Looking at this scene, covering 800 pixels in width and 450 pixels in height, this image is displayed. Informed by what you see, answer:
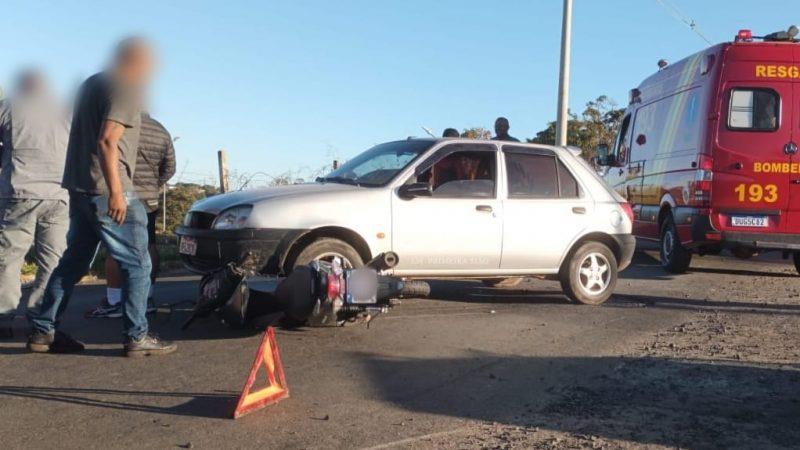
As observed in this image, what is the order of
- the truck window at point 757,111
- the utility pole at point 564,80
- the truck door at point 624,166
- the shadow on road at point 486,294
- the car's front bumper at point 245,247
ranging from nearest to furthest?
1. the car's front bumper at point 245,247
2. the shadow on road at point 486,294
3. the truck window at point 757,111
4. the truck door at point 624,166
5. the utility pole at point 564,80

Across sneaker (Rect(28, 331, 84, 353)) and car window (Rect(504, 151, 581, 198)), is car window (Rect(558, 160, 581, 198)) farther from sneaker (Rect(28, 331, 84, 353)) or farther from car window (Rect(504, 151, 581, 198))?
sneaker (Rect(28, 331, 84, 353))

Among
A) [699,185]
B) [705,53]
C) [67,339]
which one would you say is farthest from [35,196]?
[705,53]

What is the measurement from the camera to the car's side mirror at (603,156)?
14039 mm

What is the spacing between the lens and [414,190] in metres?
6.92

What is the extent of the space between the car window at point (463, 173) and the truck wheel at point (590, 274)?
1.20 meters

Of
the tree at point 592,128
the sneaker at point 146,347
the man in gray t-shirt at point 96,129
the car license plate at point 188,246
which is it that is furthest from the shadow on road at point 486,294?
the tree at point 592,128

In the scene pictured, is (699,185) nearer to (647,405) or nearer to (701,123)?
(701,123)

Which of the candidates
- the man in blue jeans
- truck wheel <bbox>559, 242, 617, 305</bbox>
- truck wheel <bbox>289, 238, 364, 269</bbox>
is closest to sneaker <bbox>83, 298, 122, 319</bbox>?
the man in blue jeans

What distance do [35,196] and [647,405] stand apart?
4428 millimetres

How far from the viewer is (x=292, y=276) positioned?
226 inches

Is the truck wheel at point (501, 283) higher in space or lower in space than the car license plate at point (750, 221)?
lower

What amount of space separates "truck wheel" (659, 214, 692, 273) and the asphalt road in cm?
345

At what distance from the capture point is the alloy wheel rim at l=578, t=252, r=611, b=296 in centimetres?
792

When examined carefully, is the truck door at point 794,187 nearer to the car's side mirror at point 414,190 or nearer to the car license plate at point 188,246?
the car's side mirror at point 414,190
